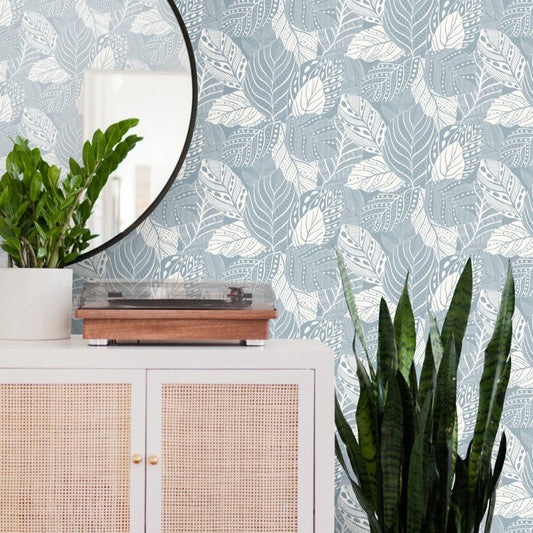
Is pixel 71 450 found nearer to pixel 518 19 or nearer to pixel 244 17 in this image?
pixel 244 17

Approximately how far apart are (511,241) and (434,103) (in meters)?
0.45

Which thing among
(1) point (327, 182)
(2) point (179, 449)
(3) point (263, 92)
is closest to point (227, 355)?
(2) point (179, 449)

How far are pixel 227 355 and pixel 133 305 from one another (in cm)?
24

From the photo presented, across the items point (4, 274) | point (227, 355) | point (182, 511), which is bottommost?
point (182, 511)

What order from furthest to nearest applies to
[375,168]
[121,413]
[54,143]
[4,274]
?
[375,168] → [54,143] → [4,274] → [121,413]

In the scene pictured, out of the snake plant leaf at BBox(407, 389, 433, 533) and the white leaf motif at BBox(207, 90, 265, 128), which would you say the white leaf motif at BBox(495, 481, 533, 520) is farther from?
the white leaf motif at BBox(207, 90, 265, 128)

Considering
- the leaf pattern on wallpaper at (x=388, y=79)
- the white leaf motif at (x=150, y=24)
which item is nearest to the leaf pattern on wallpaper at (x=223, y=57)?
the white leaf motif at (x=150, y=24)

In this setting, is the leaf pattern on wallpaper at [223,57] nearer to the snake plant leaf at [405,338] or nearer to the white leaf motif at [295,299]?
the white leaf motif at [295,299]

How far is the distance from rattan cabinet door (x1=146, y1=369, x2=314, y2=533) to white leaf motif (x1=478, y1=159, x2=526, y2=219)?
2.81 ft

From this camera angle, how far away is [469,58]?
196cm

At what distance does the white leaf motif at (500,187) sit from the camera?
197 cm

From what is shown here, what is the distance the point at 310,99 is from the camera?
193 centimetres

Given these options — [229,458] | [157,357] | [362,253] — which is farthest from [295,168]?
[229,458]

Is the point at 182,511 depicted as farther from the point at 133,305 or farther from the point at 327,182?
the point at 327,182
